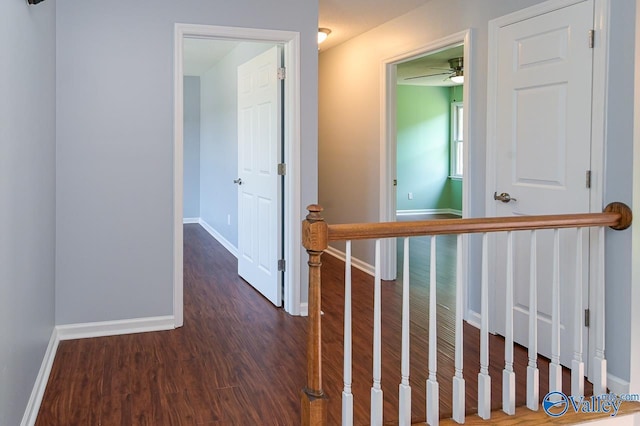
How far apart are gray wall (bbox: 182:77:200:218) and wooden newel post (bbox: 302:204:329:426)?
708 cm

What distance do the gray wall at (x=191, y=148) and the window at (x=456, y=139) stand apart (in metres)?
4.71

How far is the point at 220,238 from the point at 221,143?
4.10 feet

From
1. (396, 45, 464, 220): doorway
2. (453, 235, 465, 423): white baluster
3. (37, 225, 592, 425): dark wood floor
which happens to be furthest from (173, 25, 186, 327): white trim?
(396, 45, 464, 220): doorway

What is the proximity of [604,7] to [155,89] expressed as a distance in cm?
266

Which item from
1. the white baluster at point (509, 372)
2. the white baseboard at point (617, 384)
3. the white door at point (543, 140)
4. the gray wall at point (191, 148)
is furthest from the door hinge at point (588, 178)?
the gray wall at point (191, 148)

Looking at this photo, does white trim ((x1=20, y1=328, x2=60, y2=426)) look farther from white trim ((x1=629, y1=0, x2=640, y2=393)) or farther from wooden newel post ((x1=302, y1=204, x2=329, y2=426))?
white trim ((x1=629, y1=0, x2=640, y2=393))

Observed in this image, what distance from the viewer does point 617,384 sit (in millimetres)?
2598

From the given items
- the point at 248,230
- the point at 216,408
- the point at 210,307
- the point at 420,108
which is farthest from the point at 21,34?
the point at 420,108

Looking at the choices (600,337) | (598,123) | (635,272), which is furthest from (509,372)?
(598,123)

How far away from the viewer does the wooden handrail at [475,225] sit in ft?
6.67

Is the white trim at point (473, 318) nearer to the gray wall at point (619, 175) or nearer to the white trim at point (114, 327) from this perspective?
the gray wall at point (619, 175)

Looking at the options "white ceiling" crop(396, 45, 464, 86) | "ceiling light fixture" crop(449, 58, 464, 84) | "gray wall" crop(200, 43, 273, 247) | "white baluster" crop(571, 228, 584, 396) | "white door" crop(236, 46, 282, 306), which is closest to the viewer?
"white baluster" crop(571, 228, 584, 396)

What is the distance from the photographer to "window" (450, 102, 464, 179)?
1008 cm

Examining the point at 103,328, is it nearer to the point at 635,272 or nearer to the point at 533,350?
the point at 533,350
